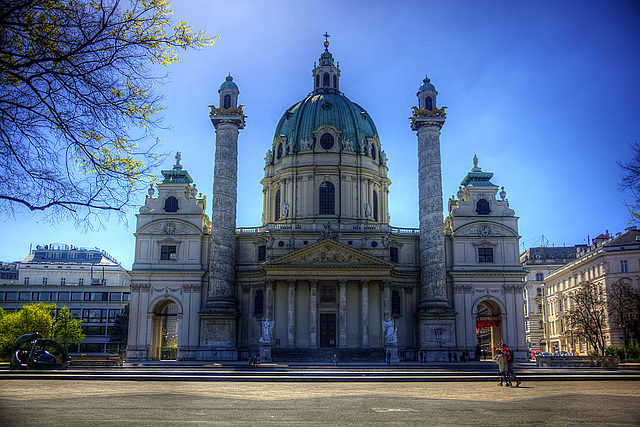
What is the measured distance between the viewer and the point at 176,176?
65.1 m

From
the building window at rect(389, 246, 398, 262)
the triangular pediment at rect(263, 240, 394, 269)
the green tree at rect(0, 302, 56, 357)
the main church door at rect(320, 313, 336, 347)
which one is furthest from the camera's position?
the green tree at rect(0, 302, 56, 357)

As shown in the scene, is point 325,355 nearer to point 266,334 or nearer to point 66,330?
point 266,334

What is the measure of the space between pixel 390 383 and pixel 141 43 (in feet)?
59.7

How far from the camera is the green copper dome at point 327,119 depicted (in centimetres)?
7050

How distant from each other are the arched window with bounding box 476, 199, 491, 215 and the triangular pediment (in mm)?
12090

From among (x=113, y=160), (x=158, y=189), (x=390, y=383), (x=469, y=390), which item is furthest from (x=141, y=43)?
(x=158, y=189)

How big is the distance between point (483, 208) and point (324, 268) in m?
18.0

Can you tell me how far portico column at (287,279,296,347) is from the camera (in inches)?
2259

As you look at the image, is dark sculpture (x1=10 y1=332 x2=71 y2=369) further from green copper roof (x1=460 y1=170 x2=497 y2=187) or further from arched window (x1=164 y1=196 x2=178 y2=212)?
green copper roof (x1=460 y1=170 x2=497 y2=187)

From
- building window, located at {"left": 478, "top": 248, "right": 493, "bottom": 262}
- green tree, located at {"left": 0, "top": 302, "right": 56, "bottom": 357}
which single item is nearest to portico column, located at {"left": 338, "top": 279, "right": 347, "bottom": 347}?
building window, located at {"left": 478, "top": 248, "right": 493, "bottom": 262}

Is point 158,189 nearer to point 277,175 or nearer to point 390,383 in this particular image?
point 277,175

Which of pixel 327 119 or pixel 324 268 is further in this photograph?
pixel 327 119

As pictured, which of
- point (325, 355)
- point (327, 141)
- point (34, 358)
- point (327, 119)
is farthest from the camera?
point (327, 119)

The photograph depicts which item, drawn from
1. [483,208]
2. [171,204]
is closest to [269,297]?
[171,204]
